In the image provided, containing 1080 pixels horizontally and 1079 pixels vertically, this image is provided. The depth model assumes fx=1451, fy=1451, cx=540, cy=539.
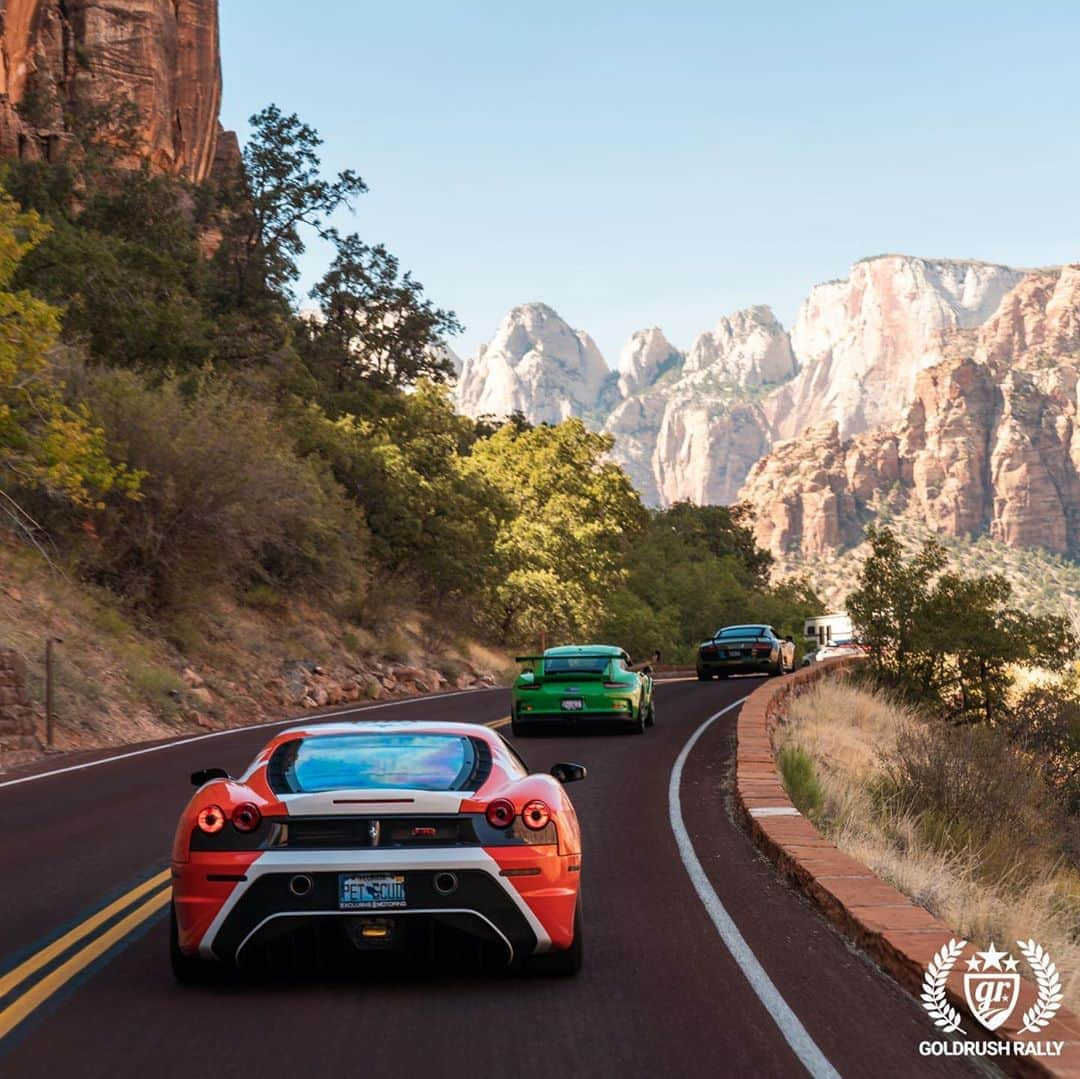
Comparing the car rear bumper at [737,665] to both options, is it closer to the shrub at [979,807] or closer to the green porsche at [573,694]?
the green porsche at [573,694]

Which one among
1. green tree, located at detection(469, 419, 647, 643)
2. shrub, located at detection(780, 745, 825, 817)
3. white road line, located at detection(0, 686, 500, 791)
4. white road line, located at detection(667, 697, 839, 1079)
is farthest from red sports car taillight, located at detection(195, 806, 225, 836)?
green tree, located at detection(469, 419, 647, 643)

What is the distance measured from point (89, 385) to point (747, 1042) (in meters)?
28.1

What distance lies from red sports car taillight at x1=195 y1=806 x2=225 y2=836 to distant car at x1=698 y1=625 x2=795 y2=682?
1300 inches

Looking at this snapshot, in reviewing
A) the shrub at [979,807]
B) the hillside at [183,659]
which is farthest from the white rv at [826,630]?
the shrub at [979,807]

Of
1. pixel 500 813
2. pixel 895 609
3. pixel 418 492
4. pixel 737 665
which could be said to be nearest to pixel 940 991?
pixel 500 813

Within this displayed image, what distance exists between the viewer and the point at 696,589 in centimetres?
8075

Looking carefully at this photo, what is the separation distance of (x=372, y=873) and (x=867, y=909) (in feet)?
9.69

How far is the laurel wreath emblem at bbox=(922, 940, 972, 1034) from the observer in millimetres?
5984

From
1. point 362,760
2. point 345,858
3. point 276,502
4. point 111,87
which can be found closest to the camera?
point 345,858

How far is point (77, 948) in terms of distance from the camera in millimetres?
7492

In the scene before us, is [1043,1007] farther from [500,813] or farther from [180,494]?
[180,494]

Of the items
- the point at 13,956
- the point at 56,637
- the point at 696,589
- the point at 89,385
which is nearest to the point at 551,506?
the point at 696,589

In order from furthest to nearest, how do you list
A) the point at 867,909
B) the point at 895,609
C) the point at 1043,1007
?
the point at 895,609 < the point at 867,909 < the point at 1043,1007

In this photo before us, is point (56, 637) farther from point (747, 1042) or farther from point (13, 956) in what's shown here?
point (747, 1042)
